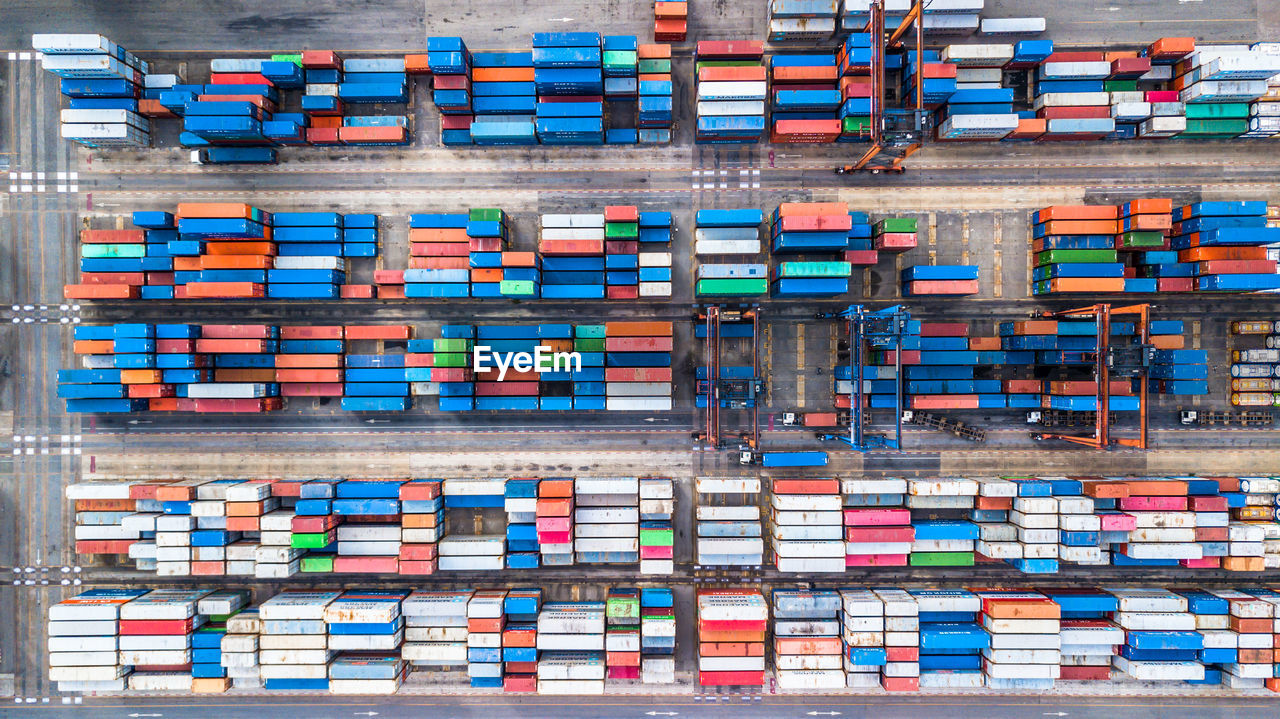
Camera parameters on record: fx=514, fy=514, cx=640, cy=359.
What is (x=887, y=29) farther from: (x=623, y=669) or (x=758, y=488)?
(x=623, y=669)

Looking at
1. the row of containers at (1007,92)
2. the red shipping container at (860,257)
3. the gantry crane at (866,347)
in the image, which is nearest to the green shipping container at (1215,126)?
the row of containers at (1007,92)

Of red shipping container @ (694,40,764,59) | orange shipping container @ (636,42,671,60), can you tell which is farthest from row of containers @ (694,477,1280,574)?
orange shipping container @ (636,42,671,60)

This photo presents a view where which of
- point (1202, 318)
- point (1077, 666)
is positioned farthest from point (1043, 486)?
point (1202, 318)

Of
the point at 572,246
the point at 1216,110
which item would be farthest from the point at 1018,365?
the point at 572,246

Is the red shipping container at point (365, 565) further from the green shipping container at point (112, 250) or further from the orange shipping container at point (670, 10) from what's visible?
the orange shipping container at point (670, 10)

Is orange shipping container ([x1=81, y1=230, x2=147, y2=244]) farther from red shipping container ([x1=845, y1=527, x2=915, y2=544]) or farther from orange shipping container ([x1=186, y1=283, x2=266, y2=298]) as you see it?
red shipping container ([x1=845, y1=527, x2=915, y2=544])

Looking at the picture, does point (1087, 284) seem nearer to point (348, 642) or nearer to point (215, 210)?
point (348, 642)
